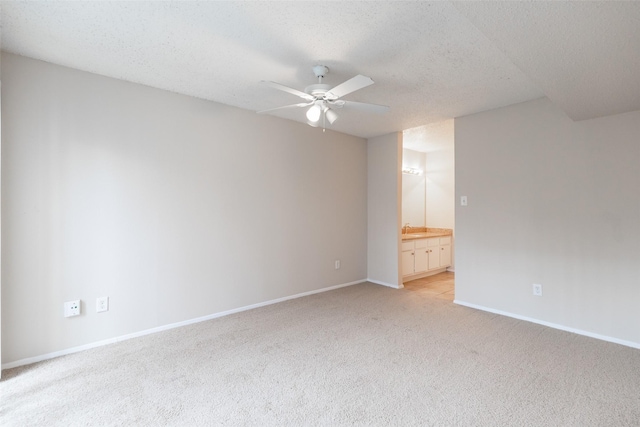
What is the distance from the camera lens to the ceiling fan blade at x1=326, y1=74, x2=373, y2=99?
6.88 feet

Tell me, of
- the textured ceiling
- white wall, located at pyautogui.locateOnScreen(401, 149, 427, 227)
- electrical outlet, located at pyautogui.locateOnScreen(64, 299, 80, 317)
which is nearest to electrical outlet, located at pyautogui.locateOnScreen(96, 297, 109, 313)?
electrical outlet, located at pyautogui.locateOnScreen(64, 299, 80, 317)

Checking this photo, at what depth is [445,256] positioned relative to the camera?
6098 millimetres

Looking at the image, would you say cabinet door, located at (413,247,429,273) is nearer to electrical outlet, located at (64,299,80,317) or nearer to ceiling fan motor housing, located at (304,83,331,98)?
ceiling fan motor housing, located at (304,83,331,98)

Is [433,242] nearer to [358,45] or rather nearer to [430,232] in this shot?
[430,232]

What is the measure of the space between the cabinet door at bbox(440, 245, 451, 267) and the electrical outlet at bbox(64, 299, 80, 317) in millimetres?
5441

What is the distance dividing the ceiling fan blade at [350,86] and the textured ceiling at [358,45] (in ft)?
0.93

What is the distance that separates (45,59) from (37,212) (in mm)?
1216

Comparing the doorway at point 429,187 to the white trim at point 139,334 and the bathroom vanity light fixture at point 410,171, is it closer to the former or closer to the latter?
the bathroom vanity light fixture at point 410,171

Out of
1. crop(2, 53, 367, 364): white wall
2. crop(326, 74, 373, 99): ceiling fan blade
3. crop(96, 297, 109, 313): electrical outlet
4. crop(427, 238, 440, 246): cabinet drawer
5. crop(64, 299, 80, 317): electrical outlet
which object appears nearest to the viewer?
crop(326, 74, 373, 99): ceiling fan blade

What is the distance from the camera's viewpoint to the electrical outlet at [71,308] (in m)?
2.62

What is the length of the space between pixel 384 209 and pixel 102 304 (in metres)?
3.72

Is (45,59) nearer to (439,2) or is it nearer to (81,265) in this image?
(81,265)

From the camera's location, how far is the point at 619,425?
68.6 inches

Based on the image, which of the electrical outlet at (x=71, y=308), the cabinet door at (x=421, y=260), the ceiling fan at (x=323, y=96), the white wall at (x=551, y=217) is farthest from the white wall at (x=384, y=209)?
the electrical outlet at (x=71, y=308)
